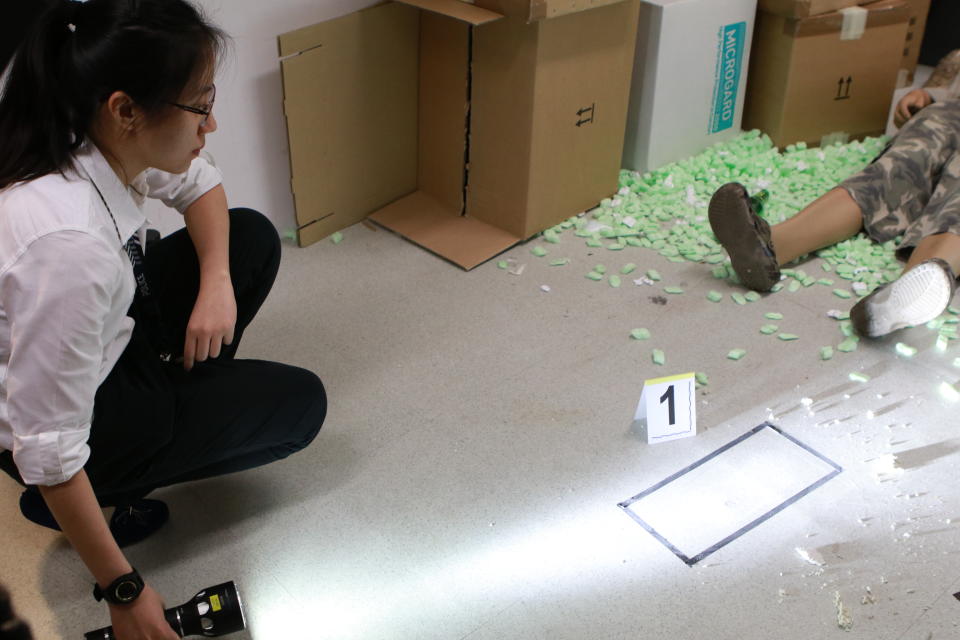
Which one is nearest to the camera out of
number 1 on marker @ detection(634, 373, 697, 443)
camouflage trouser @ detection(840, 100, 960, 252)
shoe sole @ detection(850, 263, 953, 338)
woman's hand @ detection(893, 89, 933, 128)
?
number 1 on marker @ detection(634, 373, 697, 443)

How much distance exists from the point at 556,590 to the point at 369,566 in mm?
277

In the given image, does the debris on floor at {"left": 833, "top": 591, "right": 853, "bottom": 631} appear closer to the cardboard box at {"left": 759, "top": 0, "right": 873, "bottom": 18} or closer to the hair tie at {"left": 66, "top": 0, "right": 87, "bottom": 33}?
the hair tie at {"left": 66, "top": 0, "right": 87, "bottom": 33}

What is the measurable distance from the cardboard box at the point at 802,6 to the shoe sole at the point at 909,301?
0.91m

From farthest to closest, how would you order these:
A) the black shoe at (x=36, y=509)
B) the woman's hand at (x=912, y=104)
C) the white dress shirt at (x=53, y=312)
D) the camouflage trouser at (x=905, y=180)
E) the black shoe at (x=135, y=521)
A: the woman's hand at (x=912, y=104), the camouflage trouser at (x=905, y=180), the black shoe at (x=135, y=521), the black shoe at (x=36, y=509), the white dress shirt at (x=53, y=312)

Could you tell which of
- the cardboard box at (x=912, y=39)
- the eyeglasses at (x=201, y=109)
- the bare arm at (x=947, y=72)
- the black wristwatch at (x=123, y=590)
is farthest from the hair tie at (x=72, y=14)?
the cardboard box at (x=912, y=39)

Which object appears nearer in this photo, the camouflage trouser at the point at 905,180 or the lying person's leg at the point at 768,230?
the lying person's leg at the point at 768,230

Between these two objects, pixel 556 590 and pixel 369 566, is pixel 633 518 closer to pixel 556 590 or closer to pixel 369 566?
pixel 556 590

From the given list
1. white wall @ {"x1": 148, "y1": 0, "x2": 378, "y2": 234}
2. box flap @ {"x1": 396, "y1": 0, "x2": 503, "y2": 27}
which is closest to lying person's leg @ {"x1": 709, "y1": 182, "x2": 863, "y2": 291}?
box flap @ {"x1": 396, "y1": 0, "x2": 503, "y2": 27}

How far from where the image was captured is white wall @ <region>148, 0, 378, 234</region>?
184 centimetres

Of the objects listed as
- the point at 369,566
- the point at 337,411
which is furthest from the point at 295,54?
the point at 369,566

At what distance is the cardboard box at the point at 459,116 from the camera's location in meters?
1.95

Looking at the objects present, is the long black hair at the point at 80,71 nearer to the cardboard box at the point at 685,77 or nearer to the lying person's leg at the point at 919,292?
the lying person's leg at the point at 919,292

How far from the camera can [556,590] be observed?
1.31 meters

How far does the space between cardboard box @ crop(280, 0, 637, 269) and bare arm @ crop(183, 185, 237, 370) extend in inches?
24.5
